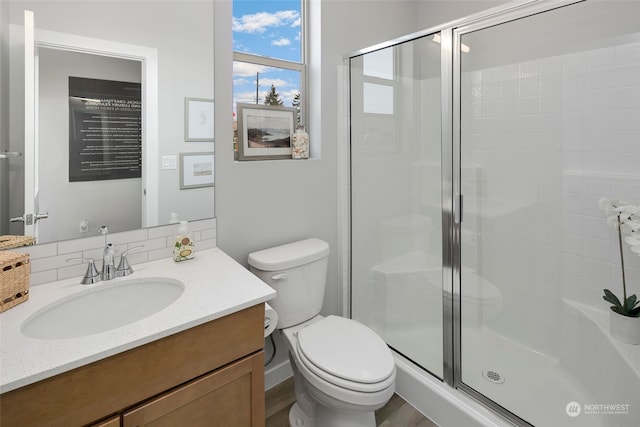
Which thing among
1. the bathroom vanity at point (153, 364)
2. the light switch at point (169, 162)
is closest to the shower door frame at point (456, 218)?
the bathroom vanity at point (153, 364)

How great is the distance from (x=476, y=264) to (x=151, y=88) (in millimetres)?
1795

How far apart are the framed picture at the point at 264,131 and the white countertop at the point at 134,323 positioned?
2.27 feet

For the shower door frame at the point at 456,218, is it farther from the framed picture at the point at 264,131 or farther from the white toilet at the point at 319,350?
the framed picture at the point at 264,131

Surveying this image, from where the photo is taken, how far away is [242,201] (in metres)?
1.70

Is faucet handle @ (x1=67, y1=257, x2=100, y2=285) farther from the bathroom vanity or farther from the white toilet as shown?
the white toilet

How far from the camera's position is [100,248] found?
1.31 metres

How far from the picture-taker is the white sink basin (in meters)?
1.02

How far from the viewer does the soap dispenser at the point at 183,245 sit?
141 centimetres

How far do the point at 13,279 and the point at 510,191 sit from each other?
216 centimetres

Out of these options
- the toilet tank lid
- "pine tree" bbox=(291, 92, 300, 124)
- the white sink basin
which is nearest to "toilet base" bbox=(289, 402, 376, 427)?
the toilet tank lid

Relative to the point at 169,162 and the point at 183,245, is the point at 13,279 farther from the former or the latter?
the point at 169,162

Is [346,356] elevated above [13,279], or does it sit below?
below

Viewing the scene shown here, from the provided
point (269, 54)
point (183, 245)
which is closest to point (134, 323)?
point (183, 245)

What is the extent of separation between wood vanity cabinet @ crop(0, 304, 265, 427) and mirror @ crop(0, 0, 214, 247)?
2.11 feet
